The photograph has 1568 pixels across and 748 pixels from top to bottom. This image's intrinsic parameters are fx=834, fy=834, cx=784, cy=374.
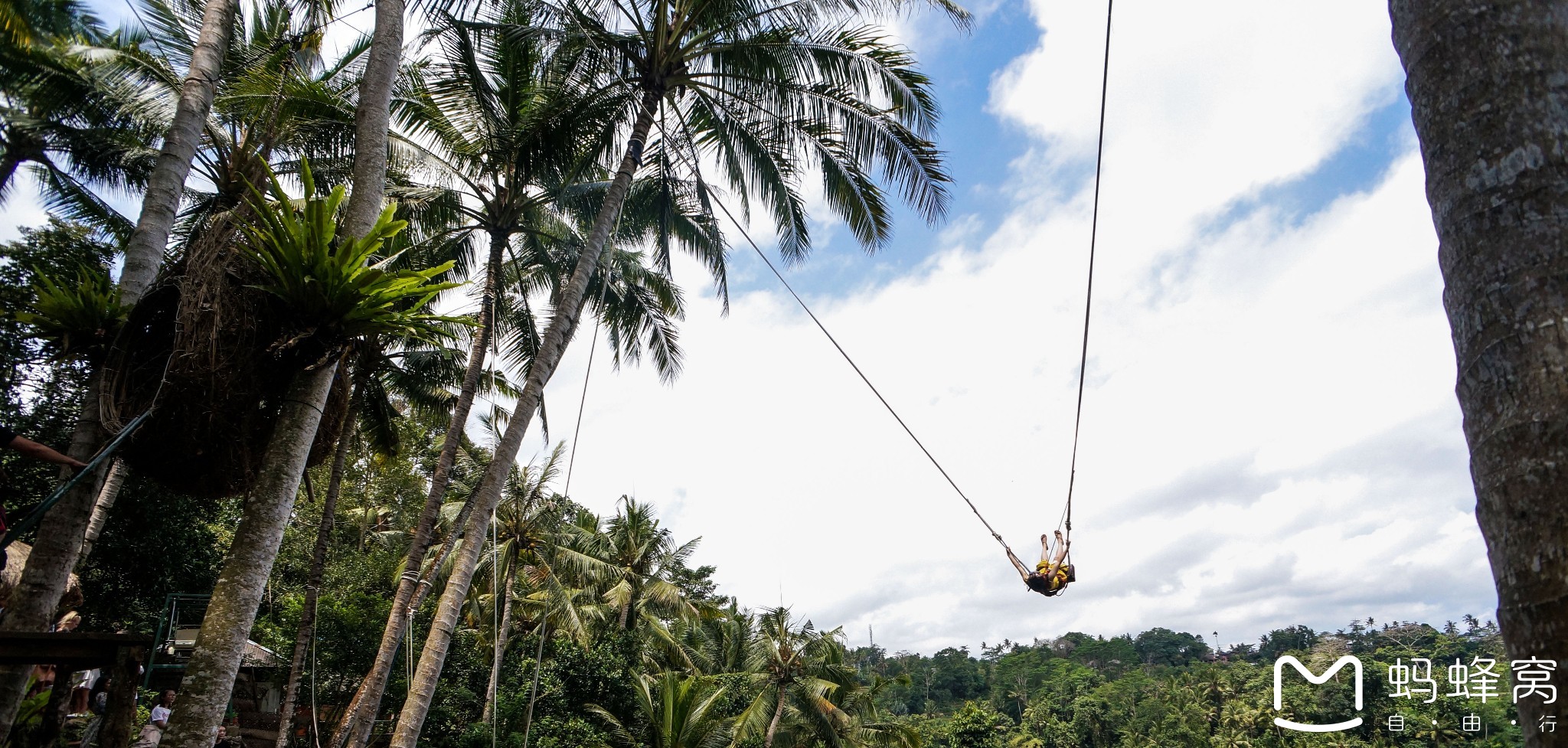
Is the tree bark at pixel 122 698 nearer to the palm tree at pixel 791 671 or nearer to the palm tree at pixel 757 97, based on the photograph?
the palm tree at pixel 757 97

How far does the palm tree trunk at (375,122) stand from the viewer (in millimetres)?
4496

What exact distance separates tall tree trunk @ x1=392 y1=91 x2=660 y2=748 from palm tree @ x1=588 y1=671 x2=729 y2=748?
30.4 ft

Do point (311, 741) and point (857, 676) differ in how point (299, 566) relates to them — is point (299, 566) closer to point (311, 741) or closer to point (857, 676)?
point (311, 741)

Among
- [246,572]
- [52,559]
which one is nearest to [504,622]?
[52,559]

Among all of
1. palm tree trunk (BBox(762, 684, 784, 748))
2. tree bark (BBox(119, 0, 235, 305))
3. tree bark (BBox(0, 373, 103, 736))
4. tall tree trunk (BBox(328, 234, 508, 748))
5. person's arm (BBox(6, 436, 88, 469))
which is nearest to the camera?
person's arm (BBox(6, 436, 88, 469))

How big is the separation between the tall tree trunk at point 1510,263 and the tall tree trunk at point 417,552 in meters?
7.29

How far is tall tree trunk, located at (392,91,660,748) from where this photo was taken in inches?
252

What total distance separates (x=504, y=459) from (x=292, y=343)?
2994 mm

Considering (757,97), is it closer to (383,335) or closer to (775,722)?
(383,335)

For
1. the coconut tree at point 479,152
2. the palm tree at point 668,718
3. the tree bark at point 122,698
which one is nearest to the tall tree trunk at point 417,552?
the coconut tree at point 479,152

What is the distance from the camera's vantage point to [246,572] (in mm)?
3762

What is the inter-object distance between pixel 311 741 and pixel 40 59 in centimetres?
1094

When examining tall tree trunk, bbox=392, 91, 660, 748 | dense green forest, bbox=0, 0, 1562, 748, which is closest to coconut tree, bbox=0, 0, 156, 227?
dense green forest, bbox=0, 0, 1562, 748

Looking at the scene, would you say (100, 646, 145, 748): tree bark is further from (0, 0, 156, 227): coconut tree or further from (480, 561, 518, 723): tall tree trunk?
(480, 561, 518, 723): tall tree trunk
